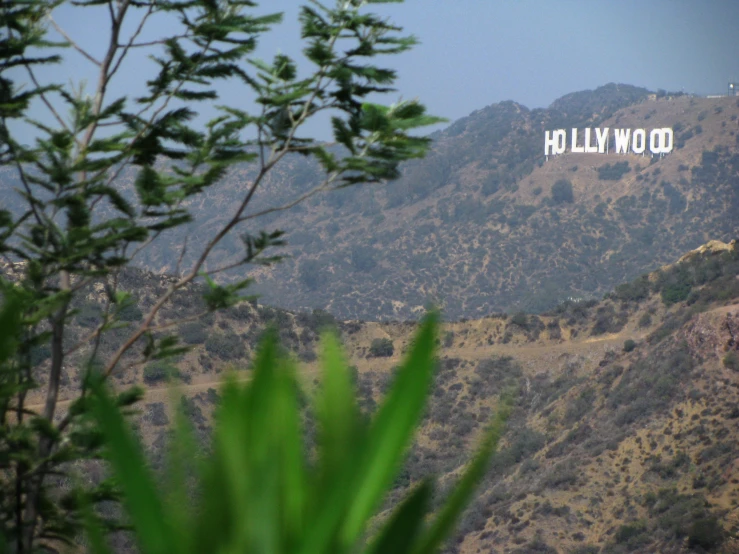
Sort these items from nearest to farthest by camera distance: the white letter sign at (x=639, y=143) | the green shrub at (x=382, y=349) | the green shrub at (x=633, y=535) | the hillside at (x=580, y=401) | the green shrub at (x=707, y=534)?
1. the green shrub at (x=707, y=534)
2. the green shrub at (x=633, y=535)
3. the hillside at (x=580, y=401)
4. the green shrub at (x=382, y=349)
5. the white letter sign at (x=639, y=143)

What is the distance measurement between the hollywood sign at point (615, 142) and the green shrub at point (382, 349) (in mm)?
73389

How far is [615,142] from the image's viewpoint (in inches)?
4437

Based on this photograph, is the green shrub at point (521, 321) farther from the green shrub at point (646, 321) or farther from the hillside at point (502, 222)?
the hillside at point (502, 222)

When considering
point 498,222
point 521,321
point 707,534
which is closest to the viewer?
point 707,534

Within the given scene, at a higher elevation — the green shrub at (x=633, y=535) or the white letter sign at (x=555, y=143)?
the white letter sign at (x=555, y=143)

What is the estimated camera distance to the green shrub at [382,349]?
143ft

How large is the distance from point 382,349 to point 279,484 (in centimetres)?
4289

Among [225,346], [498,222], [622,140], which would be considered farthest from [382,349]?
[622,140]

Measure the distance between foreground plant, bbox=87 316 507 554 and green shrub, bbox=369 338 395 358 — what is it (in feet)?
140

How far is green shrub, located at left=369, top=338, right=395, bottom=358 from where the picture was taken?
43.5 meters

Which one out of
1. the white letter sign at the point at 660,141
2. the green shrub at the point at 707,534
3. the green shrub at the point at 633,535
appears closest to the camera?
the green shrub at the point at 707,534

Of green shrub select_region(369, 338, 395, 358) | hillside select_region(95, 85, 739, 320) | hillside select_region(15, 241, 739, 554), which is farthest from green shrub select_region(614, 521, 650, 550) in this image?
hillside select_region(95, 85, 739, 320)

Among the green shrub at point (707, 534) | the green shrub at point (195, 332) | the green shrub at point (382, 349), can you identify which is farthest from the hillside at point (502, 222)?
the green shrub at point (707, 534)

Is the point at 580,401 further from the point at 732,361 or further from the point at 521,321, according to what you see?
the point at 521,321
